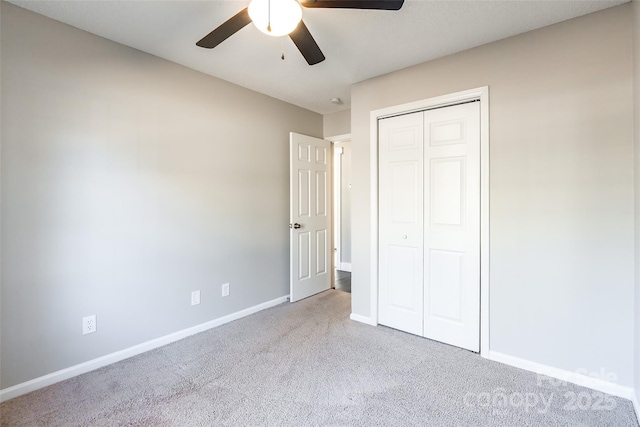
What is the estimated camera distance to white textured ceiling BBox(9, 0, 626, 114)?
6.21 ft

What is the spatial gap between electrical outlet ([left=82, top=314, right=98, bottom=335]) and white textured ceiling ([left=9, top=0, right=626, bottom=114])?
204cm

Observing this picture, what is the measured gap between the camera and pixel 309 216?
151 inches

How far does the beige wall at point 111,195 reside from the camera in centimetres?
190

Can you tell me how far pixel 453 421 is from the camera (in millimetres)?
1675

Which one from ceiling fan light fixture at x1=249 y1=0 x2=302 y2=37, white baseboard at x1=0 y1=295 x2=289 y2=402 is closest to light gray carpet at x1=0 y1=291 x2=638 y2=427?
white baseboard at x1=0 y1=295 x2=289 y2=402

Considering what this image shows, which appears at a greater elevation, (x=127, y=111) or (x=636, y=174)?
(x=127, y=111)

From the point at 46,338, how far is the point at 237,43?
244 centimetres

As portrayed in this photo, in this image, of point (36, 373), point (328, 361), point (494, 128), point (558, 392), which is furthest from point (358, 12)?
point (36, 373)

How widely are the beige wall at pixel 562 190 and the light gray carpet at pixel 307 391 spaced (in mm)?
345

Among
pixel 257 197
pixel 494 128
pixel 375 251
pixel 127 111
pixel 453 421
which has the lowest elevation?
pixel 453 421

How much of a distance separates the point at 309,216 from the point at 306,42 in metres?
2.34

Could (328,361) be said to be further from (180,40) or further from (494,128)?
(180,40)

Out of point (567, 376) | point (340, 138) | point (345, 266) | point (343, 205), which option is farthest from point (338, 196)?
point (567, 376)

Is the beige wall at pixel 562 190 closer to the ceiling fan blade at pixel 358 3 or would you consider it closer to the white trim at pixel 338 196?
the ceiling fan blade at pixel 358 3
